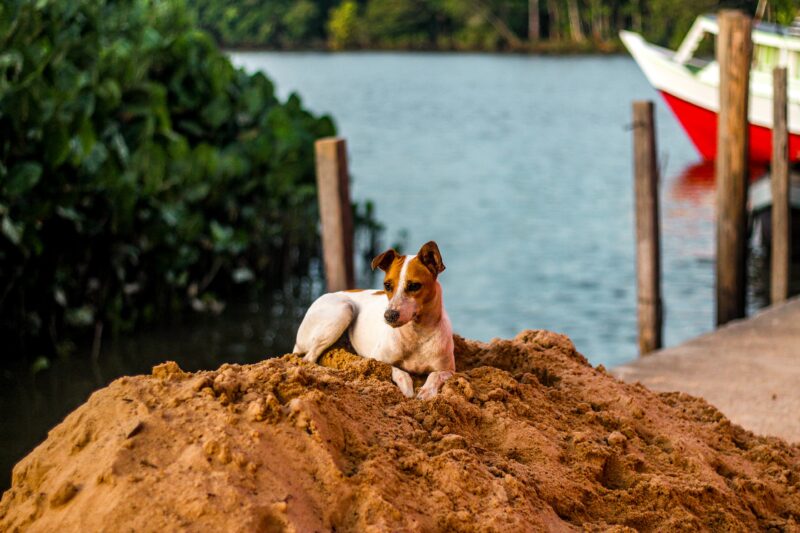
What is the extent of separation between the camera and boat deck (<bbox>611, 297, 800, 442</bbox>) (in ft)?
21.4

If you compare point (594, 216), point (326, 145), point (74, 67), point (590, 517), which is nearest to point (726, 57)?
point (326, 145)

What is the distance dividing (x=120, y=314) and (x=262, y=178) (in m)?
2.59

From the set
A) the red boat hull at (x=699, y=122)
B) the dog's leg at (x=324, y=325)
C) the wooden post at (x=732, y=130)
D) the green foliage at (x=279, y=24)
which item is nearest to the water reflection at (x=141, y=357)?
the dog's leg at (x=324, y=325)

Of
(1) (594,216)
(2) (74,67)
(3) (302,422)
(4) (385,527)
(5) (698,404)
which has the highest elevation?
(2) (74,67)

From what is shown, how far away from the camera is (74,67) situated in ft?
34.7

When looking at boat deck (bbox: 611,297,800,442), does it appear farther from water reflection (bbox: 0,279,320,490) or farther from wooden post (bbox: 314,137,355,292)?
water reflection (bbox: 0,279,320,490)

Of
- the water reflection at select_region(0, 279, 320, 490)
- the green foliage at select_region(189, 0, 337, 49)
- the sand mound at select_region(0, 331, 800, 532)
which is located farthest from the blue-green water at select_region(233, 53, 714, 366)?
the sand mound at select_region(0, 331, 800, 532)

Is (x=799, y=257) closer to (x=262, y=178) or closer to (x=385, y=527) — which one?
(x=262, y=178)

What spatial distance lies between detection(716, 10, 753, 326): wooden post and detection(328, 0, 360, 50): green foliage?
68536mm

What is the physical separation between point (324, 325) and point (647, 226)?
5.49 metres

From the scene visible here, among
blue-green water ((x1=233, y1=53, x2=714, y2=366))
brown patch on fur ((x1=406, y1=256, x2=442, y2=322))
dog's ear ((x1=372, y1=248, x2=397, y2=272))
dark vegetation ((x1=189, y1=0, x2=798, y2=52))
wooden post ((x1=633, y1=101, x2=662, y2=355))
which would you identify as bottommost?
blue-green water ((x1=233, y1=53, x2=714, y2=366))

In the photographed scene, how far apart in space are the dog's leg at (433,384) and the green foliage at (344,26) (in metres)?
74.1

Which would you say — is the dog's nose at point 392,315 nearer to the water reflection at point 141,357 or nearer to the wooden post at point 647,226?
the water reflection at point 141,357

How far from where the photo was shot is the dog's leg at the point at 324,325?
412 centimetres
